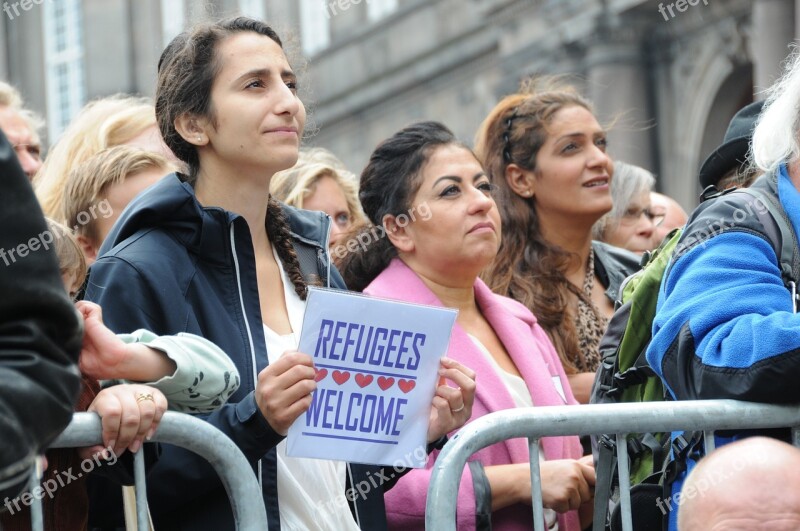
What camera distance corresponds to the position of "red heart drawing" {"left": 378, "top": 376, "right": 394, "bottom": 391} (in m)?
3.88

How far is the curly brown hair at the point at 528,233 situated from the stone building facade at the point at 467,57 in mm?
920

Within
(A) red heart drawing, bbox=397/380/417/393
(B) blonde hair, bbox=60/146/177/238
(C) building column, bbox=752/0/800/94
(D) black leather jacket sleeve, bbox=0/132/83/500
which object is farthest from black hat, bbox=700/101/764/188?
(C) building column, bbox=752/0/800/94

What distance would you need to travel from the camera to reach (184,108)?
440cm

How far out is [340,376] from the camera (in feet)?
12.5

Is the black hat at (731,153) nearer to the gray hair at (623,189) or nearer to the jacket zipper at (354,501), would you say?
the jacket zipper at (354,501)

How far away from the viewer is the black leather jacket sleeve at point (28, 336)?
7.16 feet

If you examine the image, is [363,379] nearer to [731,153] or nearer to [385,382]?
[385,382]

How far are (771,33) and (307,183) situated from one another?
7.92 meters

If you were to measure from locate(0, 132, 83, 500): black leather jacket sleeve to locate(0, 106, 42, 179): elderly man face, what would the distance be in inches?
160

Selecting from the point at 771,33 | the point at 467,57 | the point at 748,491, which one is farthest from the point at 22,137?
the point at 467,57

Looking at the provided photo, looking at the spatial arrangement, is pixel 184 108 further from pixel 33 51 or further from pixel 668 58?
pixel 33 51

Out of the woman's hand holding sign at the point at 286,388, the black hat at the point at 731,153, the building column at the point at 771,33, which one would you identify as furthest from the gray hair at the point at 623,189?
the building column at the point at 771,33

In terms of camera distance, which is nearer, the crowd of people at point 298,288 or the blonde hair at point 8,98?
the crowd of people at point 298,288

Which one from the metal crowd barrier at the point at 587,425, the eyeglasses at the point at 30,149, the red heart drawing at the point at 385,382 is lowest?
the metal crowd barrier at the point at 587,425
